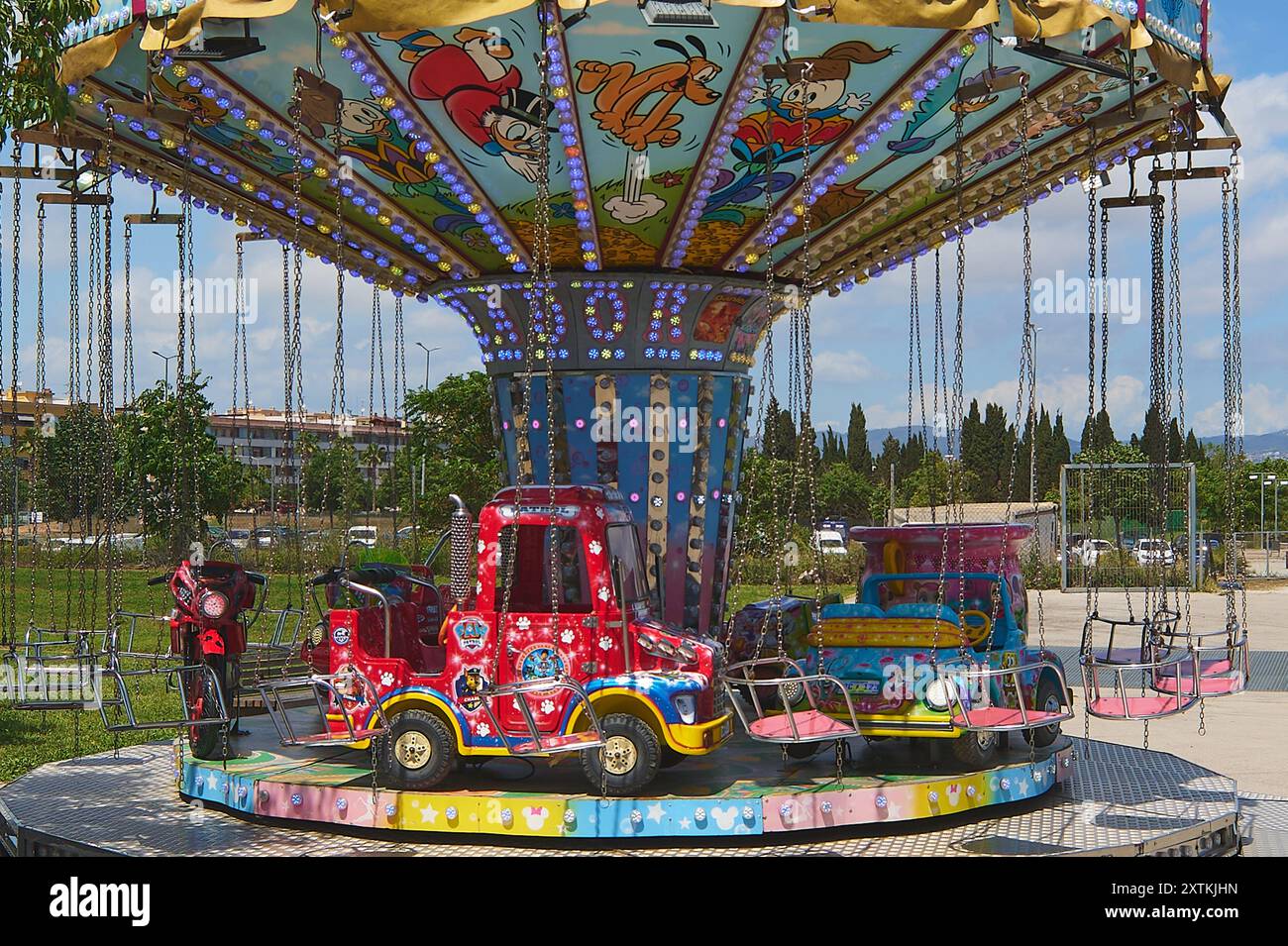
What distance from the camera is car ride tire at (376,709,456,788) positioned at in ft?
28.8

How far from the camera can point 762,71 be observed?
8.33 meters

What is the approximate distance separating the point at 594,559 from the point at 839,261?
5.79 meters

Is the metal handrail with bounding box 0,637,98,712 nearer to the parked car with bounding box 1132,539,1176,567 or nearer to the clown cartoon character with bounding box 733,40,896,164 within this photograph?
the clown cartoon character with bounding box 733,40,896,164

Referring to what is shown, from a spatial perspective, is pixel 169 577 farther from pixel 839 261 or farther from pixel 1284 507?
pixel 1284 507

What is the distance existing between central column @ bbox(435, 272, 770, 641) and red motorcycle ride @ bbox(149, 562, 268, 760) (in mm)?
2834

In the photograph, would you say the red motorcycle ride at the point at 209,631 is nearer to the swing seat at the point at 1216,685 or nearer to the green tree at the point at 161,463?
the swing seat at the point at 1216,685

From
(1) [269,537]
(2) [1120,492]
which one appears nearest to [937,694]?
(1) [269,537]

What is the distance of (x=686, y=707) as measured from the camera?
8.48 m

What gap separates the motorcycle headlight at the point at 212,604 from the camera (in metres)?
10.1

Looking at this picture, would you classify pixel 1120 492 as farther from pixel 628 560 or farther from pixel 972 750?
pixel 628 560

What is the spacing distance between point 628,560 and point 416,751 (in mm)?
2045

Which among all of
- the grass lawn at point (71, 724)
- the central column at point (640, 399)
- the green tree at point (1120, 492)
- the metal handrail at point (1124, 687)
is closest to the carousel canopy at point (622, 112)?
the central column at point (640, 399)

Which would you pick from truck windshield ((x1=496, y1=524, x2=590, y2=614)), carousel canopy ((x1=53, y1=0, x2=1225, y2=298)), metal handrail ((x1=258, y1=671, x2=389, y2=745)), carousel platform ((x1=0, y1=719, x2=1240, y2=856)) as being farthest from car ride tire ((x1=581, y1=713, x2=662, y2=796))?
carousel canopy ((x1=53, y1=0, x2=1225, y2=298))

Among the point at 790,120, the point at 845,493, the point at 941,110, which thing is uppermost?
the point at 941,110
